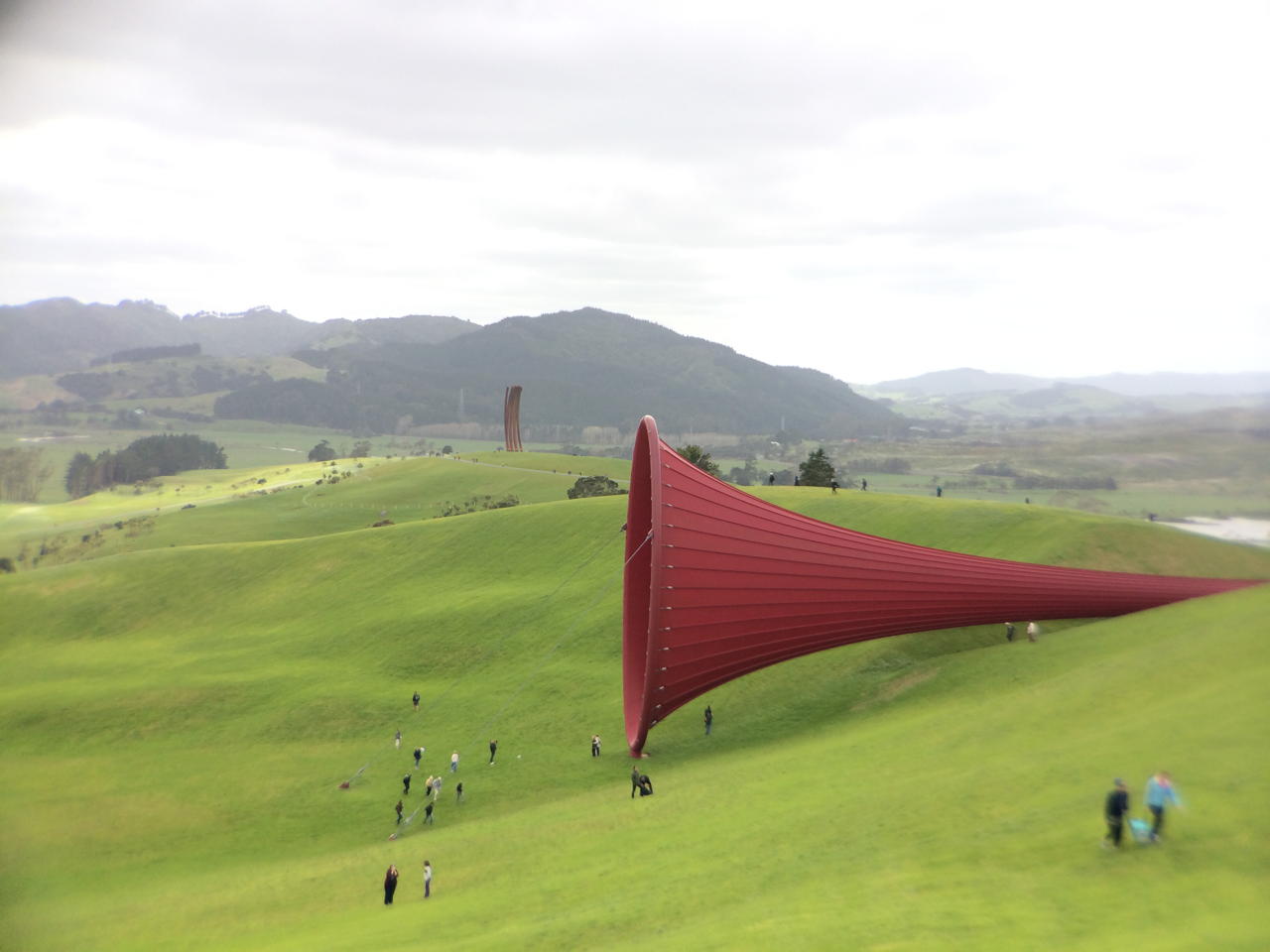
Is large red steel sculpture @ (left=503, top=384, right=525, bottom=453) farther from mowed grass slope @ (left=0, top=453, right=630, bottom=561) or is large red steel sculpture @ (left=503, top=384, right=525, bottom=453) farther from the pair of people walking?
the pair of people walking

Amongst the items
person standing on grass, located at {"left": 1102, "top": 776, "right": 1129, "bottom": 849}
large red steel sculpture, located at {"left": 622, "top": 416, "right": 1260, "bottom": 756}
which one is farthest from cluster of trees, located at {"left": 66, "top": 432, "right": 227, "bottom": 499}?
person standing on grass, located at {"left": 1102, "top": 776, "right": 1129, "bottom": 849}

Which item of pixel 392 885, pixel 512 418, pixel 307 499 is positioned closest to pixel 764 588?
pixel 392 885

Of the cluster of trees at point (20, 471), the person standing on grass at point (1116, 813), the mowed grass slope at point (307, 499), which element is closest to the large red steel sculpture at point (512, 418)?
the mowed grass slope at point (307, 499)

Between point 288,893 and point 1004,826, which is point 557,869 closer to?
point 288,893

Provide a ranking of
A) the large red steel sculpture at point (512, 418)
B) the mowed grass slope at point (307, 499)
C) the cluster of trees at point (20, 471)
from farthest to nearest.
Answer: the large red steel sculpture at point (512, 418)
the mowed grass slope at point (307, 499)
the cluster of trees at point (20, 471)

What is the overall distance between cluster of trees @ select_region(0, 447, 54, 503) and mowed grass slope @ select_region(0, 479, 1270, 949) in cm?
787

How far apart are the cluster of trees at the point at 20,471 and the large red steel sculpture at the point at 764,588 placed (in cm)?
1414

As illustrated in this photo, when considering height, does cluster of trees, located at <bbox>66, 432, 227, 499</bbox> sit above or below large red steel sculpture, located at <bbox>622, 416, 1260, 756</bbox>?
below

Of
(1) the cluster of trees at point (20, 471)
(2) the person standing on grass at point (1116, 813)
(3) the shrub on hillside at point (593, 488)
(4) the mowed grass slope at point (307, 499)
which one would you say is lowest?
(4) the mowed grass slope at point (307, 499)

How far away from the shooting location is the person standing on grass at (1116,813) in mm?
12438

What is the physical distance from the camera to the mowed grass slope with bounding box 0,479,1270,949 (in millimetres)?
13172

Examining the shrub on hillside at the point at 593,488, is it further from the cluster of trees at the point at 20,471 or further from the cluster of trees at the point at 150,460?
the cluster of trees at the point at 150,460

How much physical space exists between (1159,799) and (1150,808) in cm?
29

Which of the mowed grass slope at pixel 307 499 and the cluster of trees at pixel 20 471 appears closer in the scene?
the cluster of trees at pixel 20 471
